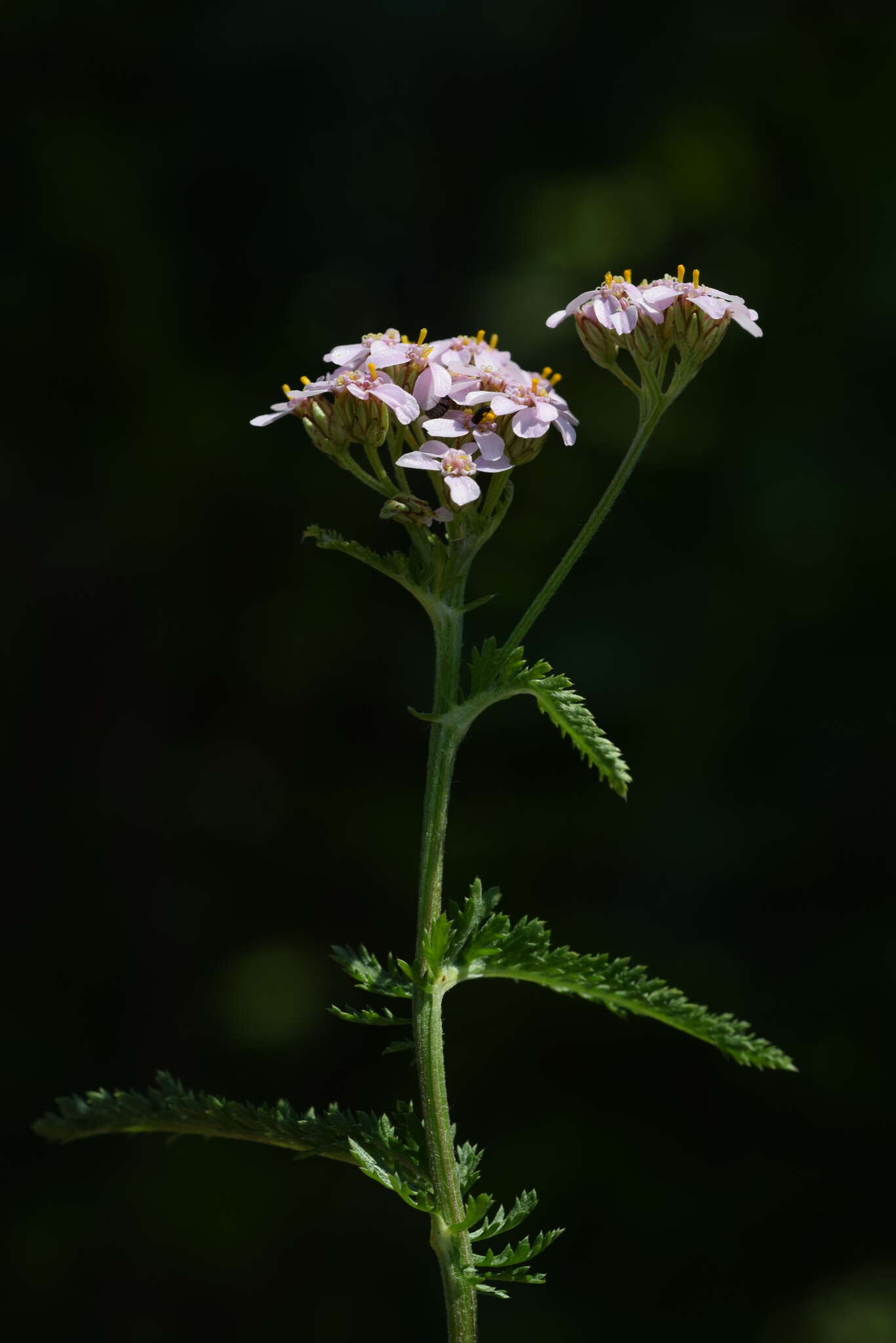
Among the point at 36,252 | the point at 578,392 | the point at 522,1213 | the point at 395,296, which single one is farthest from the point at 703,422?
the point at 522,1213

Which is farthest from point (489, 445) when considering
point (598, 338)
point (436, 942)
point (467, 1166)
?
point (467, 1166)

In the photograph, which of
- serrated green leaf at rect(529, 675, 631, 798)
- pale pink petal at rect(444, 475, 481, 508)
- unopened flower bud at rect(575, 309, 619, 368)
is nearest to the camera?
serrated green leaf at rect(529, 675, 631, 798)

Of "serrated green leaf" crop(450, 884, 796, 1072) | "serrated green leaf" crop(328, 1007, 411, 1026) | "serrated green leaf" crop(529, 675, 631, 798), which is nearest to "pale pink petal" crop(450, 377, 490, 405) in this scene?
"serrated green leaf" crop(529, 675, 631, 798)

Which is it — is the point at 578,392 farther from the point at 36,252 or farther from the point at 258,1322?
the point at 258,1322

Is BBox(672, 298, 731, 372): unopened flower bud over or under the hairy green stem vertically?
over

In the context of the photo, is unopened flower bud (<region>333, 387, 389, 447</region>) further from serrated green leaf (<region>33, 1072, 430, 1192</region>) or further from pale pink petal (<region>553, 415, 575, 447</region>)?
serrated green leaf (<region>33, 1072, 430, 1192</region>)

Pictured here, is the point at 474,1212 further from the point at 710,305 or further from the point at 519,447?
the point at 710,305
